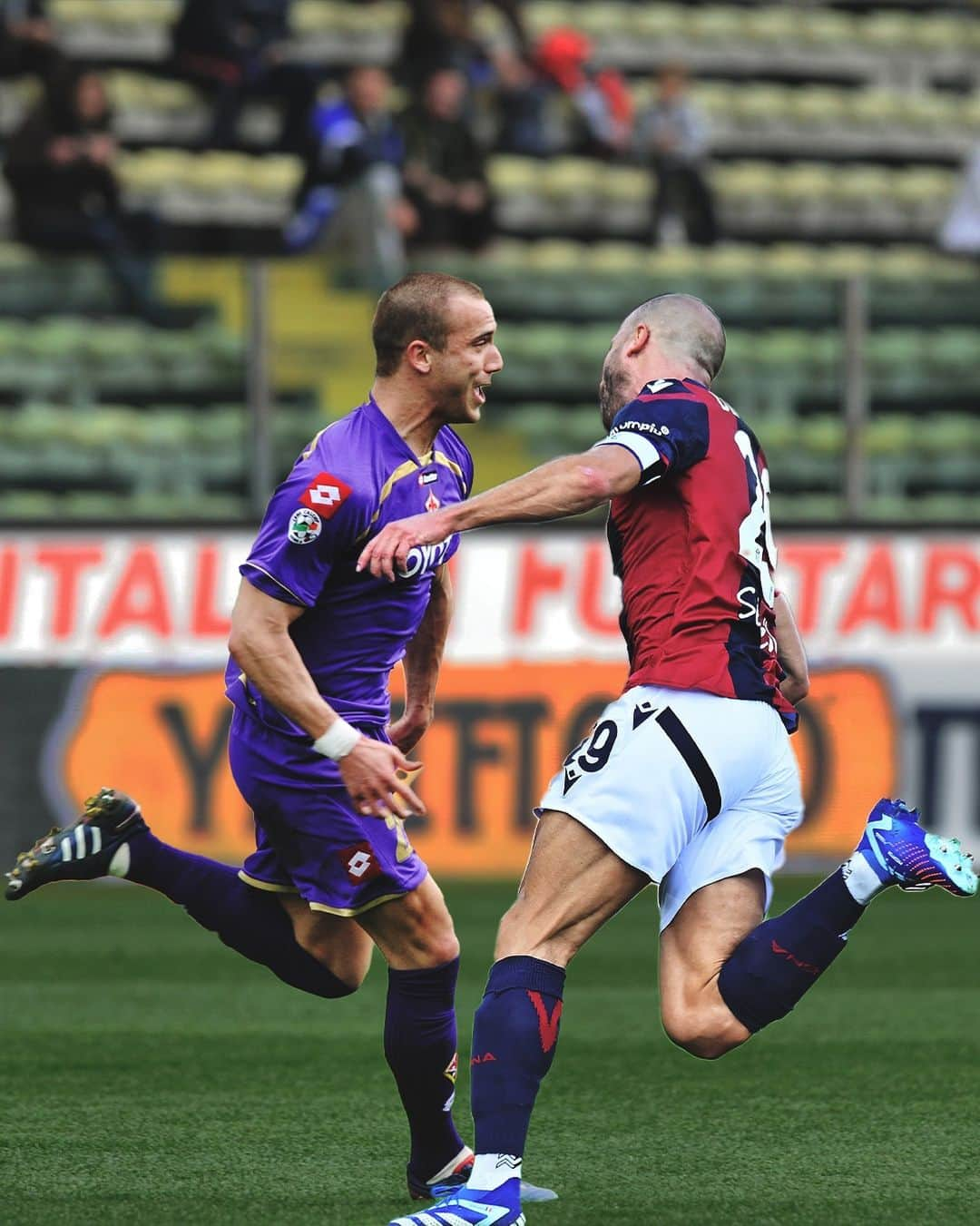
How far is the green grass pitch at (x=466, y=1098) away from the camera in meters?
5.00

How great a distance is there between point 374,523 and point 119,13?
43.0 feet

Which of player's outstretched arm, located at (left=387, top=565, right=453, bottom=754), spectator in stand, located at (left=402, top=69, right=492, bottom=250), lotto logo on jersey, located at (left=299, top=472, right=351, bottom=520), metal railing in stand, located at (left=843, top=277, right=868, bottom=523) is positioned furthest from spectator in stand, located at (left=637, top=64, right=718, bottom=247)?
lotto logo on jersey, located at (left=299, top=472, right=351, bottom=520)

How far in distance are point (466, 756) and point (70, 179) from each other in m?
4.53

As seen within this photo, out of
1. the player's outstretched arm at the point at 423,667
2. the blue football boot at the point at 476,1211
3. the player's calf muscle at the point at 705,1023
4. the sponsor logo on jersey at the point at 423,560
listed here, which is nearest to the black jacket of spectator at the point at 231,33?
the player's outstretched arm at the point at 423,667

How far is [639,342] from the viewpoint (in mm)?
5008

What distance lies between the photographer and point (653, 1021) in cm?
755

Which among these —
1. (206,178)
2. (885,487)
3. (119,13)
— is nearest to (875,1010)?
(885,487)

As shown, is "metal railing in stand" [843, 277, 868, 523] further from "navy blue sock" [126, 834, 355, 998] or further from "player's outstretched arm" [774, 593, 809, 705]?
"navy blue sock" [126, 834, 355, 998]

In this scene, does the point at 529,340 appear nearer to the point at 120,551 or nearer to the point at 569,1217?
the point at 120,551

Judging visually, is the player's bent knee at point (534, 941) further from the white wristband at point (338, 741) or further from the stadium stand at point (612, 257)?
the stadium stand at point (612, 257)

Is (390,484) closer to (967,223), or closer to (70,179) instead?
(70,179)

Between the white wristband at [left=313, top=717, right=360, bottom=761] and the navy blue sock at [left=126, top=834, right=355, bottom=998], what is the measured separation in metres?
0.76

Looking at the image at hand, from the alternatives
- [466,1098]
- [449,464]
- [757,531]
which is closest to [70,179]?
[466,1098]

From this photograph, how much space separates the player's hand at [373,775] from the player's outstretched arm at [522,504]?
0.38 meters
